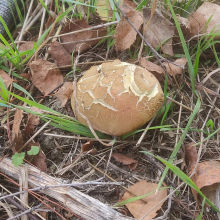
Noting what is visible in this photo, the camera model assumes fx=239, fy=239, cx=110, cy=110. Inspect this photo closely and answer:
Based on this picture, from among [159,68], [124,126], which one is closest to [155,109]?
[124,126]

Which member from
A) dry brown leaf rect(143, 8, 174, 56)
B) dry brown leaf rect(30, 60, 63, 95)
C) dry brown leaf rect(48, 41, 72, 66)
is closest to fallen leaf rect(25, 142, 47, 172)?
dry brown leaf rect(30, 60, 63, 95)

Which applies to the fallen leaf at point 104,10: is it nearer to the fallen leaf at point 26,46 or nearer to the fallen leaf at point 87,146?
the fallen leaf at point 26,46

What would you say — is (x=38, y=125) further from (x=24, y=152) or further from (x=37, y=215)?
(x=37, y=215)

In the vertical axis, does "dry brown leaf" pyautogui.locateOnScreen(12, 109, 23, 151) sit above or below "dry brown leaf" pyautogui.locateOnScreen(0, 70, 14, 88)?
below

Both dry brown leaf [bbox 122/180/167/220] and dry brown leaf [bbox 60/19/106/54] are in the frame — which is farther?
dry brown leaf [bbox 60/19/106/54]

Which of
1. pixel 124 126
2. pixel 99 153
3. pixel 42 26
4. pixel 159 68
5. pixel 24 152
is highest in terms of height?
pixel 42 26

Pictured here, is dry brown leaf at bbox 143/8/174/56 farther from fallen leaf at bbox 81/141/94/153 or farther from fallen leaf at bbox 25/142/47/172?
fallen leaf at bbox 25/142/47/172
